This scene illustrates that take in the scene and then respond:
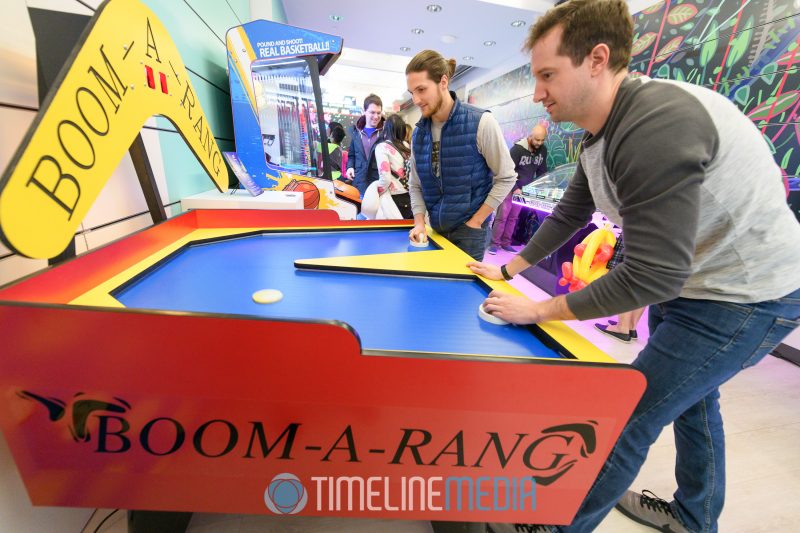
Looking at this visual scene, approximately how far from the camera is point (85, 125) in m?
0.65

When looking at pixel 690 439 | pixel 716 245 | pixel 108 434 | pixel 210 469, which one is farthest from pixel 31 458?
pixel 690 439

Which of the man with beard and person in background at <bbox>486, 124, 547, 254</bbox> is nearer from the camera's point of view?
the man with beard

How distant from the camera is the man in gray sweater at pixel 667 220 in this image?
24.0 inches

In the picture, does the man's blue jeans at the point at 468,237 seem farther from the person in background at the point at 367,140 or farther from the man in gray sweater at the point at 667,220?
the person in background at the point at 367,140

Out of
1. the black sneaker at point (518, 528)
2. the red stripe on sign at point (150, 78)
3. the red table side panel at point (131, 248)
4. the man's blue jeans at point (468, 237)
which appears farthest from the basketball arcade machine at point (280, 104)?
the black sneaker at point (518, 528)

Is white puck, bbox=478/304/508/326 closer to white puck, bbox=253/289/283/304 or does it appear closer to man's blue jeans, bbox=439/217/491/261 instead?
white puck, bbox=253/289/283/304

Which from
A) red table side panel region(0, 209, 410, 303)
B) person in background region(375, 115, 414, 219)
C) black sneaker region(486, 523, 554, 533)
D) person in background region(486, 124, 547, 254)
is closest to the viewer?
red table side panel region(0, 209, 410, 303)

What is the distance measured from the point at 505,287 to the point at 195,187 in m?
1.57

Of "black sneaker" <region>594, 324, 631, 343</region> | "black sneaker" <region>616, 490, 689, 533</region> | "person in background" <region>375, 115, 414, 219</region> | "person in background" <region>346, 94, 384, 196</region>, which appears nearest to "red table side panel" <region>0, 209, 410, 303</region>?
"person in background" <region>375, 115, 414, 219</region>

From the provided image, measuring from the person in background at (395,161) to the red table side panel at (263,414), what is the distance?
237 centimetres

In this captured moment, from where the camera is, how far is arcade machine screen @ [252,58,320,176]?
2.18m

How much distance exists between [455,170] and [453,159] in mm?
52

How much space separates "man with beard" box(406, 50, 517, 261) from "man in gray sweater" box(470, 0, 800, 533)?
72 cm

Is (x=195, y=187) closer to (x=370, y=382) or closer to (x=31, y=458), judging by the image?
(x=31, y=458)
